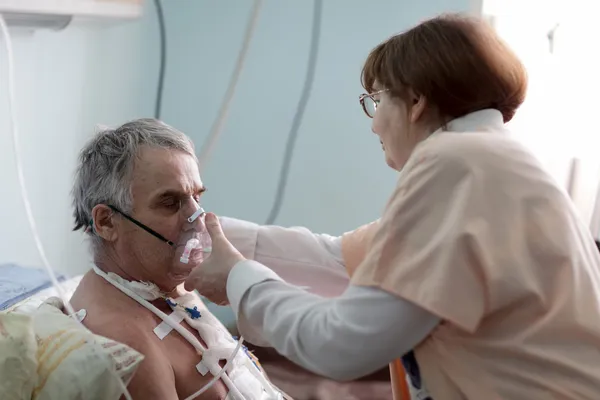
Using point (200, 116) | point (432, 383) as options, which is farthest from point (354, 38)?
point (432, 383)

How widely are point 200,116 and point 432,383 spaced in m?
1.64

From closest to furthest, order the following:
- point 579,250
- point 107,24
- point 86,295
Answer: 1. point 579,250
2. point 86,295
3. point 107,24

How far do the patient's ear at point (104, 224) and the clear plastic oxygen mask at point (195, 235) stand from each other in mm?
164

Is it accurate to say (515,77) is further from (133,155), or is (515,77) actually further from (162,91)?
(162,91)

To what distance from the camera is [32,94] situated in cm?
199

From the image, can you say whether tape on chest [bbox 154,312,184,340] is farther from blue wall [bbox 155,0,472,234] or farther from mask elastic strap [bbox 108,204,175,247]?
blue wall [bbox 155,0,472,234]

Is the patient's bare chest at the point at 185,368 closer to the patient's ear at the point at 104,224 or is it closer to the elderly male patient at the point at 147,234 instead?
the elderly male patient at the point at 147,234

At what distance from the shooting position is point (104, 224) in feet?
5.02

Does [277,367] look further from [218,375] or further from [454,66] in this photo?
[454,66]

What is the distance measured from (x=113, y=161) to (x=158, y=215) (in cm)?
15

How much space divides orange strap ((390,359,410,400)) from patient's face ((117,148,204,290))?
0.48 meters

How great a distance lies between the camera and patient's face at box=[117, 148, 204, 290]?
4.96 feet

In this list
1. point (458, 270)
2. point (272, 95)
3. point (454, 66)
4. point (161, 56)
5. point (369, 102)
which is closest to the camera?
point (458, 270)

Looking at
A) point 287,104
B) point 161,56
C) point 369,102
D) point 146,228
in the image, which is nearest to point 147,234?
point 146,228
